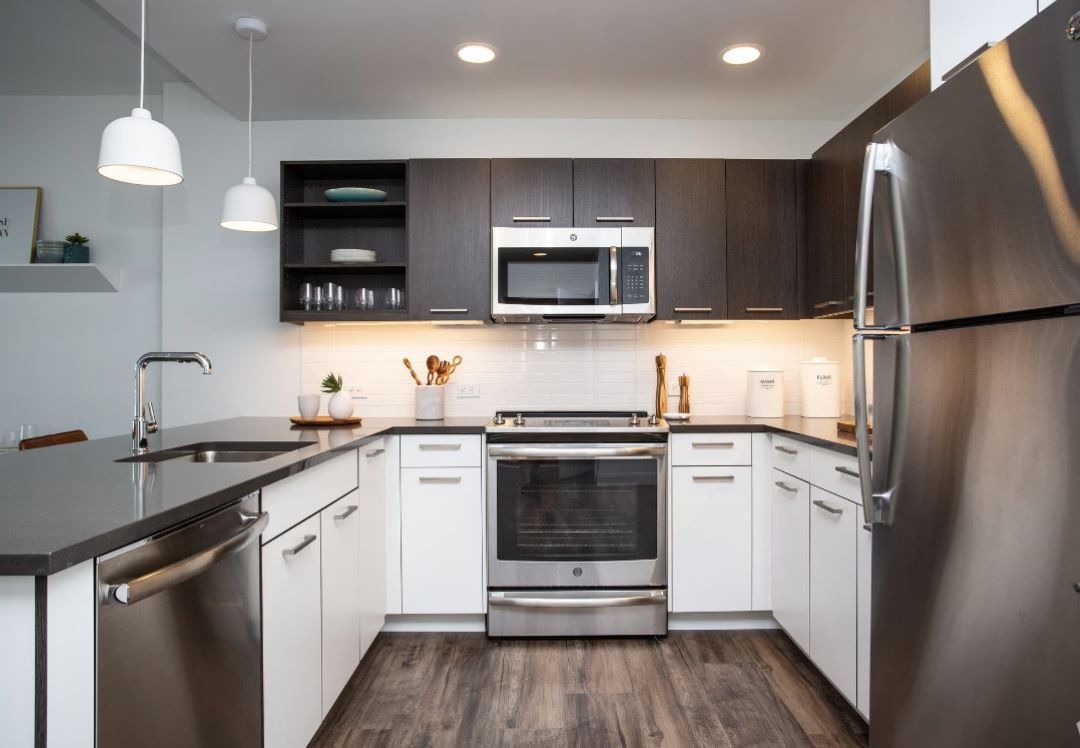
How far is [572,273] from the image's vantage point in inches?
125

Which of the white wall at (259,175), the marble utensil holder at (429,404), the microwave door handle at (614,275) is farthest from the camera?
the white wall at (259,175)

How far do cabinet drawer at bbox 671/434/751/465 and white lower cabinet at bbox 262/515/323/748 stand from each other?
1.60 meters

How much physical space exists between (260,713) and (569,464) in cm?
162

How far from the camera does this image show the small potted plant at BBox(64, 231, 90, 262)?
3496 millimetres

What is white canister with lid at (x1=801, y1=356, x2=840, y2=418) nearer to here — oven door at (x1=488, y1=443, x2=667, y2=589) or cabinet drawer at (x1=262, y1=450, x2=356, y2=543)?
oven door at (x1=488, y1=443, x2=667, y2=589)

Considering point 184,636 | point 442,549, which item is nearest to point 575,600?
point 442,549

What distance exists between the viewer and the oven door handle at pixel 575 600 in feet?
9.29

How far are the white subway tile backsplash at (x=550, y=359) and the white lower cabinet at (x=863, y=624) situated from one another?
153 cm

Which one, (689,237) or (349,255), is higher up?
(689,237)

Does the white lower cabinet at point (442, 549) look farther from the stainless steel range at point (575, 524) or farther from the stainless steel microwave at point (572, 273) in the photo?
the stainless steel microwave at point (572, 273)

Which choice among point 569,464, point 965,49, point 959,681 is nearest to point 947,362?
point 959,681

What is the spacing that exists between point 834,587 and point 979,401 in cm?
132

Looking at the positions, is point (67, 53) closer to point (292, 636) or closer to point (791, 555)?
point (292, 636)

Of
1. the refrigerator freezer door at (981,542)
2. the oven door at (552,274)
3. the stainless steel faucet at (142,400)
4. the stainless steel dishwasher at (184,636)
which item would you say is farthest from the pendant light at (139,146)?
the refrigerator freezer door at (981,542)
